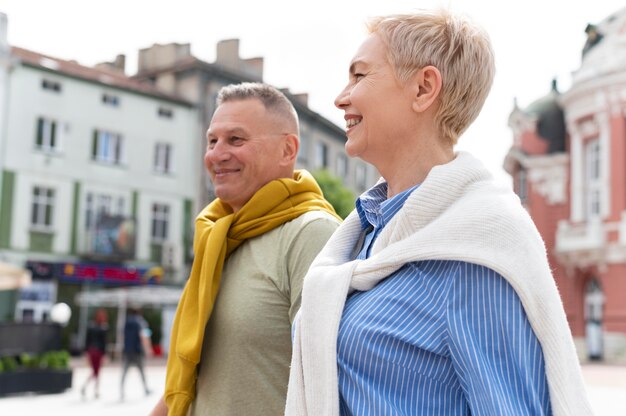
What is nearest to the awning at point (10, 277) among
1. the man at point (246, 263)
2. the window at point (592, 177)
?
the man at point (246, 263)

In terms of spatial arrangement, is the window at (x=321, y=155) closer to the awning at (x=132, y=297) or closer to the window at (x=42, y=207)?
the awning at (x=132, y=297)

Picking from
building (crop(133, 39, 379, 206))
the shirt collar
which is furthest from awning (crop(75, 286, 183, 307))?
the shirt collar

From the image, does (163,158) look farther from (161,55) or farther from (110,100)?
(161,55)

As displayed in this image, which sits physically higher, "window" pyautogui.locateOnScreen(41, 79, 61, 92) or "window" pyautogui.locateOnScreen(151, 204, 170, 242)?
"window" pyautogui.locateOnScreen(41, 79, 61, 92)

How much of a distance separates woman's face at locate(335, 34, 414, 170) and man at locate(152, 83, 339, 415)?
0.80m

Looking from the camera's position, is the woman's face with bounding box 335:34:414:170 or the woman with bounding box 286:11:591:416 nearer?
the woman with bounding box 286:11:591:416

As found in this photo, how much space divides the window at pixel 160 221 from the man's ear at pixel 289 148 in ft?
109

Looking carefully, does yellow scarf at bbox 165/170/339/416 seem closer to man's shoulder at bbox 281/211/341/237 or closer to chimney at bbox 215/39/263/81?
man's shoulder at bbox 281/211/341/237

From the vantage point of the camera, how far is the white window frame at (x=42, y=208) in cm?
3166

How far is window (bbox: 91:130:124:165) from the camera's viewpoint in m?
33.7

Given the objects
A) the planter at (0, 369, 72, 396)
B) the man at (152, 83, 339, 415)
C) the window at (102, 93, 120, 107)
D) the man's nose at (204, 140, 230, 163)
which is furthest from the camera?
the window at (102, 93, 120, 107)

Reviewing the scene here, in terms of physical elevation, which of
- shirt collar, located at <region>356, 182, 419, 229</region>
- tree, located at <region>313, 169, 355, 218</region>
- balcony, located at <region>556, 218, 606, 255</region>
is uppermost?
tree, located at <region>313, 169, 355, 218</region>

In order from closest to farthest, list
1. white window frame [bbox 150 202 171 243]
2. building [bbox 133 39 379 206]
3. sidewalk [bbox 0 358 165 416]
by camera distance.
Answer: sidewalk [bbox 0 358 165 416] < white window frame [bbox 150 202 171 243] < building [bbox 133 39 379 206]

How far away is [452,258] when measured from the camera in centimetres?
164
